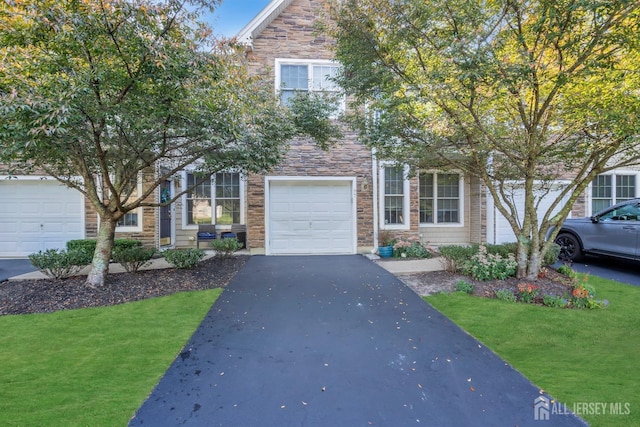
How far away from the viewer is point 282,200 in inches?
382

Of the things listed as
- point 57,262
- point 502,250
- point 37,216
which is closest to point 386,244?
point 502,250

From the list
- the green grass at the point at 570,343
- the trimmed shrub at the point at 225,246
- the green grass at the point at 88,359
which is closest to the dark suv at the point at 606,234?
the green grass at the point at 570,343

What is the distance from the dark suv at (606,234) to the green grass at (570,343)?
83.3 inches

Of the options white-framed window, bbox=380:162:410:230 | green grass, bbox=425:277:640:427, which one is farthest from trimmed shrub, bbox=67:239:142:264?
green grass, bbox=425:277:640:427

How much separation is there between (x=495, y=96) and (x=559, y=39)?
101cm

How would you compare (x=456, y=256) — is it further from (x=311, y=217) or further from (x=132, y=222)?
(x=132, y=222)

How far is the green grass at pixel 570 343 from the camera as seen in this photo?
2.75 meters

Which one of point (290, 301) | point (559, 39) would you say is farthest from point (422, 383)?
point (559, 39)

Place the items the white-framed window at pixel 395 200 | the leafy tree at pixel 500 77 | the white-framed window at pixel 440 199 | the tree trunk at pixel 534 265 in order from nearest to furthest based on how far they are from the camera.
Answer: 1. the leafy tree at pixel 500 77
2. the tree trunk at pixel 534 265
3. the white-framed window at pixel 395 200
4. the white-framed window at pixel 440 199

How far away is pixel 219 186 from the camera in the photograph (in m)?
10.4

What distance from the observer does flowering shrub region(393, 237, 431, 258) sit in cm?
920

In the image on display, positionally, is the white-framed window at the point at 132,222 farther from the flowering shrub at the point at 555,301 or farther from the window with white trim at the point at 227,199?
the flowering shrub at the point at 555,301

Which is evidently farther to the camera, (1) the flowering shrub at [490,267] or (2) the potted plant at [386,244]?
(2) the potted plant at [386,244]

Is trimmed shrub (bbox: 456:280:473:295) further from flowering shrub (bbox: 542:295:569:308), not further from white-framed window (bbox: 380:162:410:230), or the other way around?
white-framed window (bbox: 380:162:410:230)
